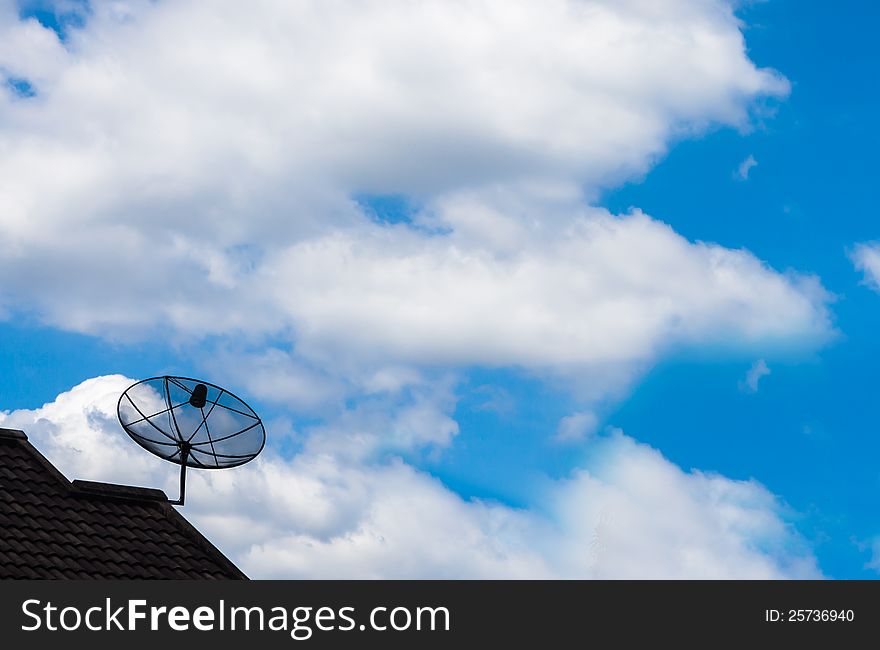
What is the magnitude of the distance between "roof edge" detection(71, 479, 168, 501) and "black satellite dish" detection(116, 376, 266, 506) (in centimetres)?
43

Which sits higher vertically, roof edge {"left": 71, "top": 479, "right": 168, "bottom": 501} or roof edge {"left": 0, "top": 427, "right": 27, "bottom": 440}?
roof edge {"left": 0, "top": 427, "right": 27, "bottom": 440}

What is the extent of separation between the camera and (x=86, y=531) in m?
17.8

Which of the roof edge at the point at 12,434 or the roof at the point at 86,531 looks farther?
the roof edge at the point at 12,434

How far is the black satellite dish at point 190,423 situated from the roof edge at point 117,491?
426 mm

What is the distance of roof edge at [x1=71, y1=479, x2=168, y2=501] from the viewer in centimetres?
1876

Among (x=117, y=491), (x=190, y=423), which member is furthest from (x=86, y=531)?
(x=190, y=423)

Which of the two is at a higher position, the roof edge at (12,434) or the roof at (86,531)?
the roof edge at (12,434)

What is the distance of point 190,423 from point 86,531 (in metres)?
3.05

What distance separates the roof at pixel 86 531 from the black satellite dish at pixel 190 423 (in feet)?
2.89

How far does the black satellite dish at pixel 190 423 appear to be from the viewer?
65.0 ft

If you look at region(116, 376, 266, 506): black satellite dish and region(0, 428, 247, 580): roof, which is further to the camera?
region(116, 376, 266, 506): black satellite dish

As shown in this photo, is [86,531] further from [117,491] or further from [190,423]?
[190,423]
